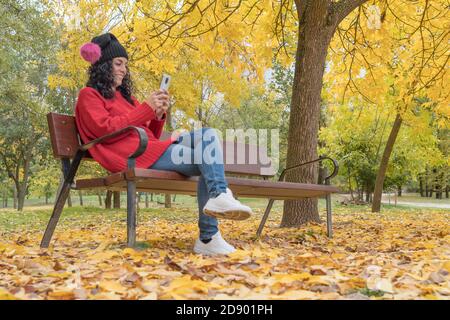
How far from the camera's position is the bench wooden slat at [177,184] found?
3.22 m

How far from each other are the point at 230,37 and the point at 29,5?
687cm

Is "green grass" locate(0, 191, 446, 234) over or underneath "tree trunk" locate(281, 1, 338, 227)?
underneath

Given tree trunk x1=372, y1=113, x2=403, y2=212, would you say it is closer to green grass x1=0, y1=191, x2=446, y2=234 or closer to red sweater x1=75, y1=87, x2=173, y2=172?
green grass x1=0, y1=191, x2=446, y2=234

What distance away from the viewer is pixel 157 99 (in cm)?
341

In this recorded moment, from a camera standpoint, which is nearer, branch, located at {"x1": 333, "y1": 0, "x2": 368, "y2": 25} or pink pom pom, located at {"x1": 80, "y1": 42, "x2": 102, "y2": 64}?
pink pom pom, located at {"x1": 80, "y1": 42, "x2": 102, "y2": 64}

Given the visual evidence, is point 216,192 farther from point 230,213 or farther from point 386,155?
point 386,155

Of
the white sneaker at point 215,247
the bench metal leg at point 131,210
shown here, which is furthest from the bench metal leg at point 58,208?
the white sneaker at point 215,247

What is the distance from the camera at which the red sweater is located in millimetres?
3434

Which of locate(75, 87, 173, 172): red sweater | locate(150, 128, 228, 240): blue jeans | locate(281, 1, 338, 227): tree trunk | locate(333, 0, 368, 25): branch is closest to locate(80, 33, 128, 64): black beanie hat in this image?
locate(75, 87, 173, 172): red sweater

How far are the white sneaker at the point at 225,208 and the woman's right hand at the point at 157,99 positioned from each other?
0.77 m

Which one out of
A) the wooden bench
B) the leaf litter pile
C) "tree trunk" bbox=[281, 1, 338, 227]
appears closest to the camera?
the leaf litter pile

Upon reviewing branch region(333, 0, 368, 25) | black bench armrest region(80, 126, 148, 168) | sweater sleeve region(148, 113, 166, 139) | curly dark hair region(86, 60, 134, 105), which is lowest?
black bench armrest region(80, 126, 148, 168)

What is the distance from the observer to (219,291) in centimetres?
223

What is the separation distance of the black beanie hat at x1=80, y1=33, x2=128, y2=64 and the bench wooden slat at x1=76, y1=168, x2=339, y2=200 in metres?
0.89
